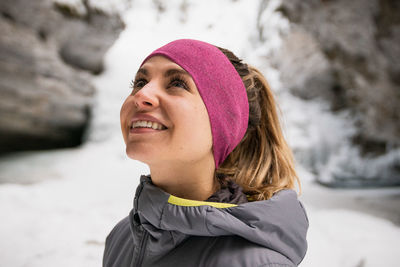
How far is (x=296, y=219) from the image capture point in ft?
2.03

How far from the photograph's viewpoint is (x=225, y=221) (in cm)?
54

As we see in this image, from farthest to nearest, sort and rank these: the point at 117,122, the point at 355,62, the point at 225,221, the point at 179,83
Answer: the point at 117,122 < the point at 355,62 < the point at 179,83 < the point at 225,221

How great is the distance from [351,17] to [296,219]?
2652 millimetres

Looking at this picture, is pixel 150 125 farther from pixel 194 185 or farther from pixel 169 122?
pixel 194 185

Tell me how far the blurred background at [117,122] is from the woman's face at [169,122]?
81cm

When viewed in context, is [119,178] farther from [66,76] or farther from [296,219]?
[296,219]

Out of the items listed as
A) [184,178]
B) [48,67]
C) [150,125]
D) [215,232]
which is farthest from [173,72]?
[48,67]

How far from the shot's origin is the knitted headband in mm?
662

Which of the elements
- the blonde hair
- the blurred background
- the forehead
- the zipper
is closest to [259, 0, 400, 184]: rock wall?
Answer: the blurred background

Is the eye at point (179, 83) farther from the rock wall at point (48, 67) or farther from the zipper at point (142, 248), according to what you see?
the rock wall at point (48, 67)

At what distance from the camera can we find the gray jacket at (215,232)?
547 mm

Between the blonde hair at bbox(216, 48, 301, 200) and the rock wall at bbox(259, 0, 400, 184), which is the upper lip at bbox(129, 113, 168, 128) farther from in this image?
the rock wall at bbox(259, 0, 400, 184)

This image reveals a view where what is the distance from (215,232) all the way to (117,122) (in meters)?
3.67

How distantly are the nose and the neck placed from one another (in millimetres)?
128
